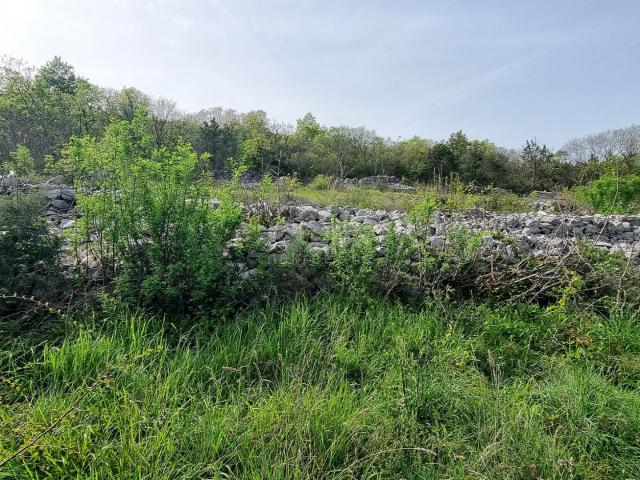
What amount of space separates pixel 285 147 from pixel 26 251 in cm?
1818

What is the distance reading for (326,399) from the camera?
75.9 inches

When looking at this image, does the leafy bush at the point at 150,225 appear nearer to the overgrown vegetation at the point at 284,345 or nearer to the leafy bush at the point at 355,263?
the overgrown vegetation at the point at 284,345

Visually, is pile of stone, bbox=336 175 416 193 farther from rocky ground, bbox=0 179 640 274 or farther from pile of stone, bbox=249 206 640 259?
rocky ground, bbox=0 179 640 274

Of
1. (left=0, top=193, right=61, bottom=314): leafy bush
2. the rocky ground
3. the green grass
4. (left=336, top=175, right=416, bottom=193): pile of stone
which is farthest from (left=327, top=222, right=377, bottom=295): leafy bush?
(left=336, top=175, right=416, bottom=193): pile of stone

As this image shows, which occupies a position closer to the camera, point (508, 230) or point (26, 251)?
point (26, 251)

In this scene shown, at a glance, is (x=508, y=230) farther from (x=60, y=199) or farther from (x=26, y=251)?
(x=60, y=199)

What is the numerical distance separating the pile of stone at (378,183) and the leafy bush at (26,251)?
35.5ft

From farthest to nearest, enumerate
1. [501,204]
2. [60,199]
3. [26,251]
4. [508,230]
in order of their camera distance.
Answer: [501,204]
[60,199]
[508,230]
[26,251]

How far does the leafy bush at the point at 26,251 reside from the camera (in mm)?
2496

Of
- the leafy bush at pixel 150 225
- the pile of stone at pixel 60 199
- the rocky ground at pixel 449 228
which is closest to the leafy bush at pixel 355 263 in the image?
the rocky ground at pixel 449 228

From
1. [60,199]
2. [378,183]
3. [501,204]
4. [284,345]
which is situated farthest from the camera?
[378,183]

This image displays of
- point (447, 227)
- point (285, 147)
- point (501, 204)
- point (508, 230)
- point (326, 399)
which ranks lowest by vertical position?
point (326, 399)

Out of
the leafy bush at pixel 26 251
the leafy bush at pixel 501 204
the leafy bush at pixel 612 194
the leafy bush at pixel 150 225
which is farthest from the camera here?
the leafy bush at pixel 501 204

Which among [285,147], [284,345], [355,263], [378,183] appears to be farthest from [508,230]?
[285,147]
